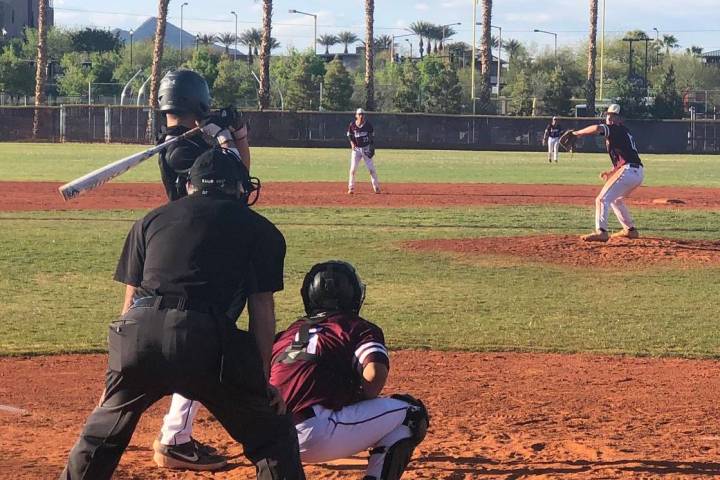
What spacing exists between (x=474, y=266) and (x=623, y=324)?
397 cm

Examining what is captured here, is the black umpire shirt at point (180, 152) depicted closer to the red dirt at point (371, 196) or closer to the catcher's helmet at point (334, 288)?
the catcher's helmet at point (334, 288)

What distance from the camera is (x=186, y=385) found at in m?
4.09

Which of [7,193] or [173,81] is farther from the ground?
[173,81]

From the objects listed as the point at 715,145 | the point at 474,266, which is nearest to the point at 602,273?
the point at 474,266


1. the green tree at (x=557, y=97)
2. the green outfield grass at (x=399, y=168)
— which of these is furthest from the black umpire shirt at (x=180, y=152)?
the green tree at (x=557, y=97)

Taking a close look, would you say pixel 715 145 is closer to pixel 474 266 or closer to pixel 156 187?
pixel 156 187

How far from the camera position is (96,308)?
10984mm

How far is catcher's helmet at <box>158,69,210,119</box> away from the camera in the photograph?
A: 5438 mm

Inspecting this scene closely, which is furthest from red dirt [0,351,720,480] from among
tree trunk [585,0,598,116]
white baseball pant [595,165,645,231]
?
tree trunk [585,0,598,116]

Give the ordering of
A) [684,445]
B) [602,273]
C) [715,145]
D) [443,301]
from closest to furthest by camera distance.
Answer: [684,445] < [443,301] < [602,273] < [715,145]

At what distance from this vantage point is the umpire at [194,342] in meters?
4.05

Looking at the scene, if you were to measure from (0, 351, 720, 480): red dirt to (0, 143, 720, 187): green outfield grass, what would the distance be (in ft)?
71.8

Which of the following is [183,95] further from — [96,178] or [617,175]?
[617,175]

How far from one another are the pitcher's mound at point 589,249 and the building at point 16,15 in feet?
317
